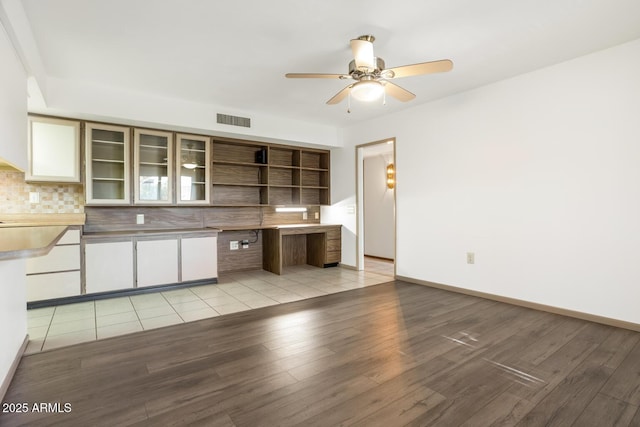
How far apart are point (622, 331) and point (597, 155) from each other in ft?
5.11

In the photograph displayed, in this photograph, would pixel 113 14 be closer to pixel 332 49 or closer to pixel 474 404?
pixel 332 49

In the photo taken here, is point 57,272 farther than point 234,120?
No

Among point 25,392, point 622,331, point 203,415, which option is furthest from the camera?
point 622,331

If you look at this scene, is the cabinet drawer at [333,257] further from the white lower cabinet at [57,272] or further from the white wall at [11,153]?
the white wall at [11,153]

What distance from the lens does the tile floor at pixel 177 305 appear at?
2.82 metres

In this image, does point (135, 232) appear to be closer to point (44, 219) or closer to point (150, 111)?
point (44, 219)

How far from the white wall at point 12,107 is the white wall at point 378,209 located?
5711 millimetres

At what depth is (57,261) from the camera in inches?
140

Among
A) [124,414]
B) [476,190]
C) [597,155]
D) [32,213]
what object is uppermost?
[597,155]

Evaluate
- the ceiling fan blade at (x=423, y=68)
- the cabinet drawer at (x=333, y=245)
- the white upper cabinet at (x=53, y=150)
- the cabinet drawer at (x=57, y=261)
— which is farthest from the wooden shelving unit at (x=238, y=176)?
the ceiling fan blade at (x=423, y=68)

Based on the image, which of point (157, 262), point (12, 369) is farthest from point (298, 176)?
point (12, 369)

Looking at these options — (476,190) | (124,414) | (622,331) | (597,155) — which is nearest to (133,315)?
(124,414)

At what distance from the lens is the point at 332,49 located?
284cm

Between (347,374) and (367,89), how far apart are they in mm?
2178
